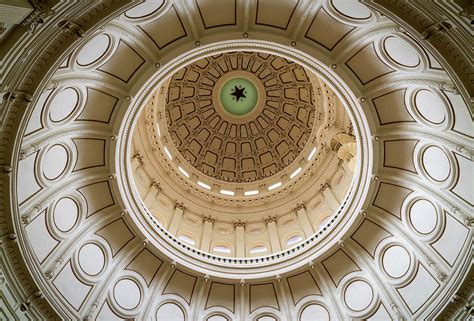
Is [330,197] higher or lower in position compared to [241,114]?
lower

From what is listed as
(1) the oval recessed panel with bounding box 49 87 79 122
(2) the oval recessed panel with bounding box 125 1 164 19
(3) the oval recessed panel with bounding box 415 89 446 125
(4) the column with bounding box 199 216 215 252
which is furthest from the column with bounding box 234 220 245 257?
(2) the oval recessed panel with bounding box 125 1 164 19

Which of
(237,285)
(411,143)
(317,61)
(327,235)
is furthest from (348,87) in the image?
(237,285)

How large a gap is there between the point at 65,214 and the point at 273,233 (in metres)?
13.0

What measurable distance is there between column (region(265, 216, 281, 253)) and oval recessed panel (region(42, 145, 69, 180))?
44.0 feet

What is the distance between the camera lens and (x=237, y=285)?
22172 millimetres

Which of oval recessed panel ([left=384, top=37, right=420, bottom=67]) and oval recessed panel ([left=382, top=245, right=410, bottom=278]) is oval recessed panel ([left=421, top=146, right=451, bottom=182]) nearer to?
oval recessed panel ([left=384, top=37, right=420, bottom=67])

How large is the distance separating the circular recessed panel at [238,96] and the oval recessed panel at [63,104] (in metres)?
16.1

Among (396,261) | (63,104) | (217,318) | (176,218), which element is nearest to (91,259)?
(176,218)

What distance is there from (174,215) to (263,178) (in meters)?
8.62

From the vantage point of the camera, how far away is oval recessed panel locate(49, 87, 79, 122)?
1684 cm

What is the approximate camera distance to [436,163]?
58.3 feet

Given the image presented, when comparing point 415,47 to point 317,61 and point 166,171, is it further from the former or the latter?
point 166,171

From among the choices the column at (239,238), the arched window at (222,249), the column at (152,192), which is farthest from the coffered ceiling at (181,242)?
the column at (152,192)

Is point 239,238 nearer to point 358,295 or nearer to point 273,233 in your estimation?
point 273,233
